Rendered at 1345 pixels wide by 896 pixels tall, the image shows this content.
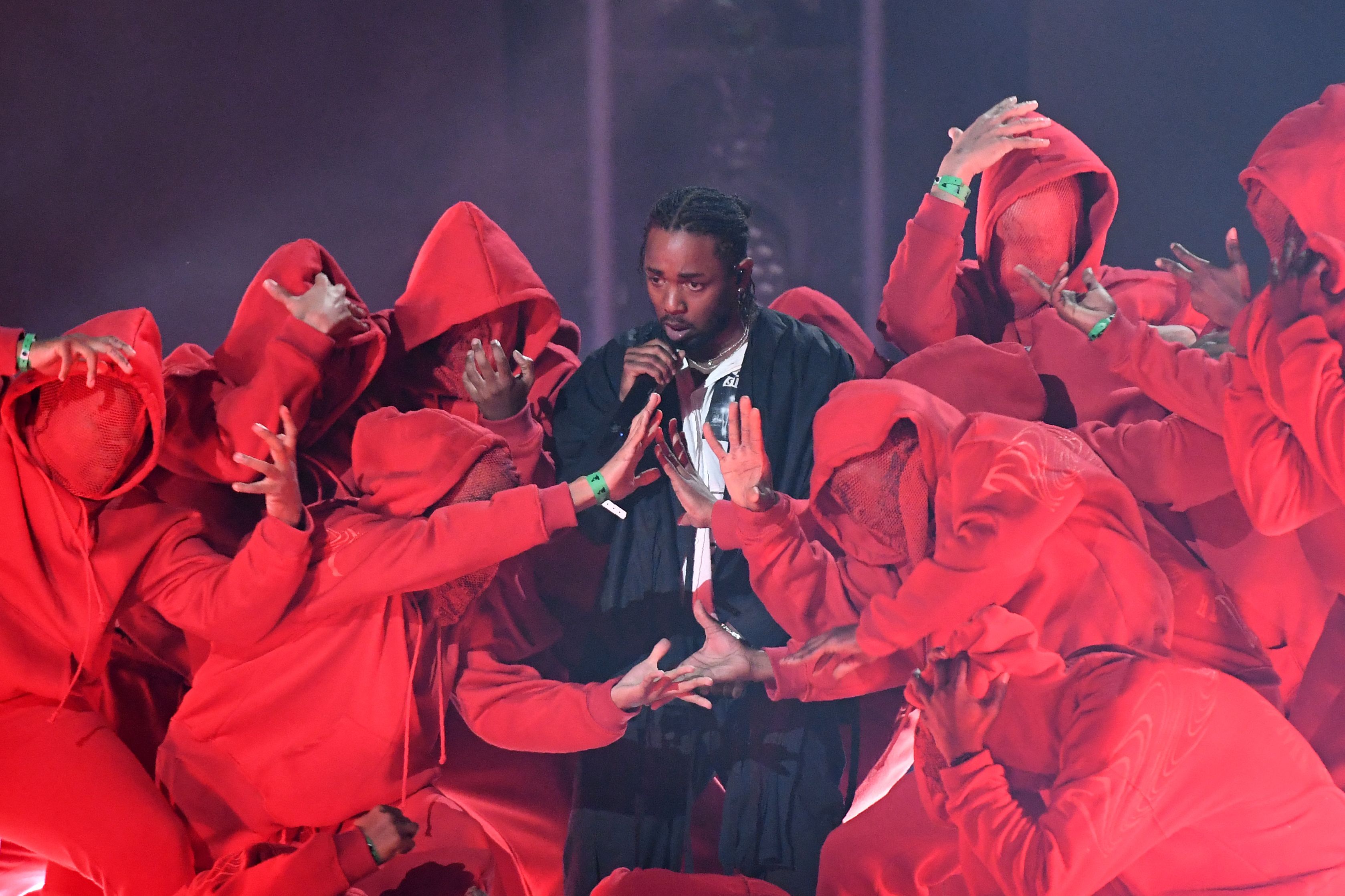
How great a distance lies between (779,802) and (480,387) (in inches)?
47.1

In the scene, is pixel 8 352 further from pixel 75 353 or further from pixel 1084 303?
pixel 1084 303

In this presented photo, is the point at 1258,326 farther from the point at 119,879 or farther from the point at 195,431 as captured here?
the point at 119,879

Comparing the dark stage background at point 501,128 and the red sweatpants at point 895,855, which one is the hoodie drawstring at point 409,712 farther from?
the dark stage background at point 501,128

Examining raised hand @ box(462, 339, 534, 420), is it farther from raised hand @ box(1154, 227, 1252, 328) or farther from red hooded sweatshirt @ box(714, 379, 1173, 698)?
raised hand @ box(1154, 227, 1252, 328)

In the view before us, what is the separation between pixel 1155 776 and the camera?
223cm

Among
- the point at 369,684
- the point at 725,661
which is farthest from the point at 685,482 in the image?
the point at 369,684

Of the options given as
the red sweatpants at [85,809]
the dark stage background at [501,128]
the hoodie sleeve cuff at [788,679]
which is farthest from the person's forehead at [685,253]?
the red sweatpants at [85,809]

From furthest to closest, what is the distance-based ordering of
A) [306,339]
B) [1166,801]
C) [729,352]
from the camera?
[729,352], [306,339], [1166,801]

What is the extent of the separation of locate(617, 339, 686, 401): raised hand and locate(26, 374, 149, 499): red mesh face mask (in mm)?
1096

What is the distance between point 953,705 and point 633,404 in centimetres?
103

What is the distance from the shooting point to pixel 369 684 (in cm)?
268

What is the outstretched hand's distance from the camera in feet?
8.37

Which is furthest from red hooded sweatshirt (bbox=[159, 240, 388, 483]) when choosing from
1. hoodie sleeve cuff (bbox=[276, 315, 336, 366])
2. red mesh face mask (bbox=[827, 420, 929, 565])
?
red mesh face mask (bbox=[827, 420, 929, 565])

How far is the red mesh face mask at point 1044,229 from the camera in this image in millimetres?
2836
